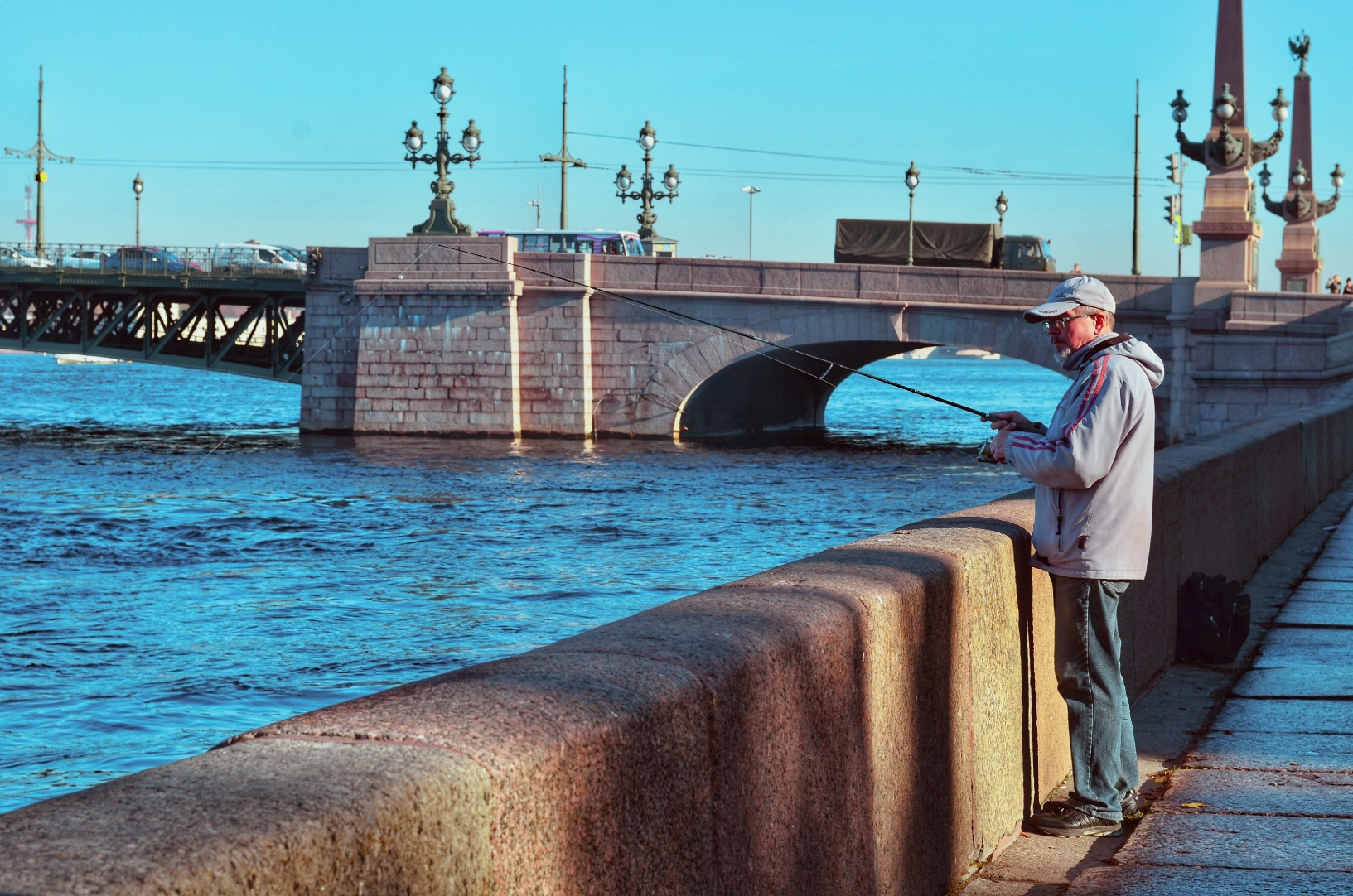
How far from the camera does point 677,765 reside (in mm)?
2301

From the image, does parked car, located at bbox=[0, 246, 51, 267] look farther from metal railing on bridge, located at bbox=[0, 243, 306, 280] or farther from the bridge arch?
the bridge arch

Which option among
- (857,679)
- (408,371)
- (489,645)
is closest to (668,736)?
(857,679)

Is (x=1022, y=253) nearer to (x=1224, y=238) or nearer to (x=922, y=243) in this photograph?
(x=922, y=243)

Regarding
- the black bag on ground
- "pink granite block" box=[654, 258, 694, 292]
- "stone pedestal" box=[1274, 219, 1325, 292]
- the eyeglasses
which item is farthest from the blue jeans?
"stone pedestal" box=[1274, 219, 1325, 292]

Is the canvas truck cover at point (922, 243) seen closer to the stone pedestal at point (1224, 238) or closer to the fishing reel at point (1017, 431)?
the stone pedestal at point (1224, 238)

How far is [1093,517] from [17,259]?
42525 millimetres

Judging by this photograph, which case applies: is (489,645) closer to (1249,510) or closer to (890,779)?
(1249,510)

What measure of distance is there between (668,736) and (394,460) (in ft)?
86.5

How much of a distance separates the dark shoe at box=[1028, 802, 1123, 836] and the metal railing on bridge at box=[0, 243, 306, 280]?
114ft

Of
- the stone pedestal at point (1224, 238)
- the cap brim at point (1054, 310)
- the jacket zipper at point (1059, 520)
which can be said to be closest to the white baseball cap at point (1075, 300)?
the cap brim at point (1054, 310)

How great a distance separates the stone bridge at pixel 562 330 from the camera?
3141cm

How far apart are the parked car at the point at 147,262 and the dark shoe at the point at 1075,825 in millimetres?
36727

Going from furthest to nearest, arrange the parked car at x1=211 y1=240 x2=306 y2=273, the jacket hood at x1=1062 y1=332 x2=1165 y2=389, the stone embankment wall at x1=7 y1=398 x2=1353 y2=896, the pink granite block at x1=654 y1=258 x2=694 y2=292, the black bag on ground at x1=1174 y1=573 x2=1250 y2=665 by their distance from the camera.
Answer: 1. the parked car at x1=211 y1=240 x2=306 y2=273
2. the pink granite block at x1=654 y1=258 x2=694 y2=292
3. the black bag on ground at x1=1174 y1=573 x2=1250 y2=665
4. the jacket hood at x1=1062 y1=332 x2=1165 y2=389
5. the stone embankment wall at x1=7 y1=398 x2=1353 y2=896

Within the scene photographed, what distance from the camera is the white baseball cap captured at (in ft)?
13.2
